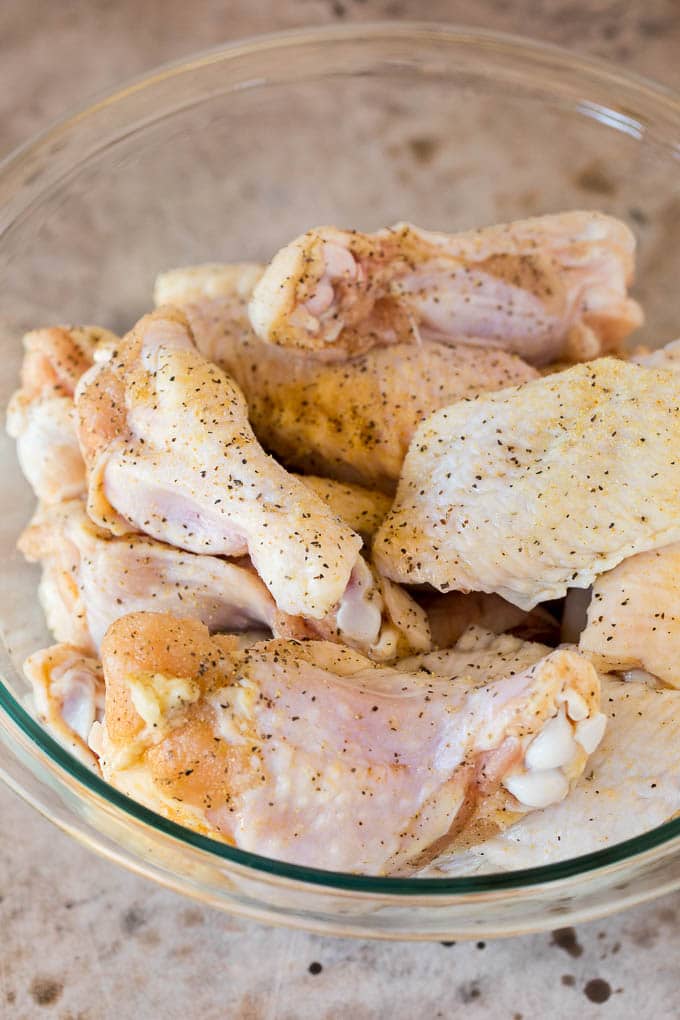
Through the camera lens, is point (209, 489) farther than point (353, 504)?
No

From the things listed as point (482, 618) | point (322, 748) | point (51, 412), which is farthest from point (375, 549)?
point (51, 412)

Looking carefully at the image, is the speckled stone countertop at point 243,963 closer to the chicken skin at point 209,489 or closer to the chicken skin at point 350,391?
the chicken skin at point 209,489

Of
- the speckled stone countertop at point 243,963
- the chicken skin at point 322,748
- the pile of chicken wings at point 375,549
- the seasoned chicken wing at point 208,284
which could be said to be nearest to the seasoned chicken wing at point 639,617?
the pile of chicken wings at point 375,549

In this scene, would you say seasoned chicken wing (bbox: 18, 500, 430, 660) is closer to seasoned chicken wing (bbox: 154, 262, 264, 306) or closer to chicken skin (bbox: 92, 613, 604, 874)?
chicken skin (bbox: 92, 613, 604, 874)

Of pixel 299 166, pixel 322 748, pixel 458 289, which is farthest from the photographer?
pixel 299 166

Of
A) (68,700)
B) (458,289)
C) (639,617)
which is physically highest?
(458,289)

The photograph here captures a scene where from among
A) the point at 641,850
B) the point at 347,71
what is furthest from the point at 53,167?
the point at 641,850

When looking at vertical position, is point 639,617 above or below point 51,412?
above

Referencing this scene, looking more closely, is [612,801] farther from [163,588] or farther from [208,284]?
[208,284]
